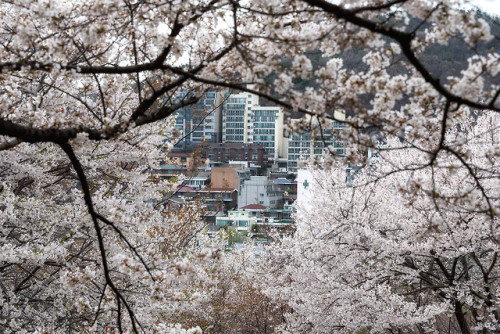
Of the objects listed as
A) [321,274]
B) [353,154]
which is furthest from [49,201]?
[321,274]

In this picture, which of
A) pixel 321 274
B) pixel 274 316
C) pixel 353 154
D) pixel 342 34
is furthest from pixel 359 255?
pixel 274 316

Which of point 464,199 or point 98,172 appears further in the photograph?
point 98,172

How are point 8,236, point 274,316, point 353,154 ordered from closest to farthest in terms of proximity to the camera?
point 353,154 < point 8,236 < point 274,316

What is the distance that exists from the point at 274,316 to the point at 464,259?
27.1 feet

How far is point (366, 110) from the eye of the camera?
2.35 meters

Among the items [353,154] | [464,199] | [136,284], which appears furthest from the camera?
[136,284]

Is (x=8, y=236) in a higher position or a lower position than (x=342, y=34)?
lower

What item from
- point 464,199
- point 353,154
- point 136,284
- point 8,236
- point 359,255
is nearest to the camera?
point 464,199

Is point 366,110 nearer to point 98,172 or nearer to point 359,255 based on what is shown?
point 98,172

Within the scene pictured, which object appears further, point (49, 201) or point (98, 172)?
point (98, 172)

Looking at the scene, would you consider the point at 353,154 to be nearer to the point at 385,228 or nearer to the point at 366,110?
the point at 366,110

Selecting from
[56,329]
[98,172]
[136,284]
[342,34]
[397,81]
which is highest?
[98,172]

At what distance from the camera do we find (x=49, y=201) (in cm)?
535

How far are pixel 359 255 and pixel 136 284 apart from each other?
4003mm
